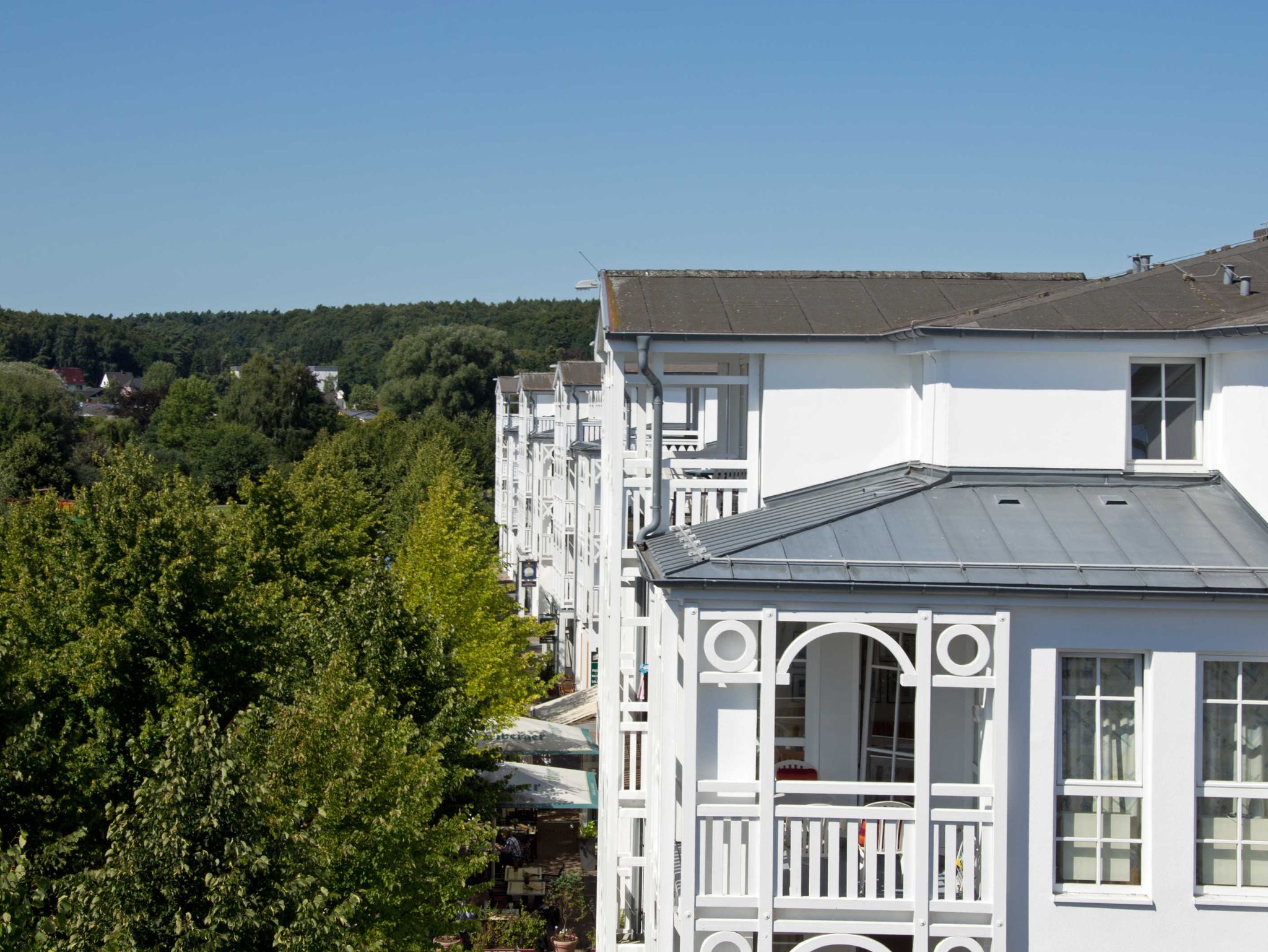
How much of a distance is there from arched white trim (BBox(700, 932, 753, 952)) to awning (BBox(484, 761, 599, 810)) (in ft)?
44.8

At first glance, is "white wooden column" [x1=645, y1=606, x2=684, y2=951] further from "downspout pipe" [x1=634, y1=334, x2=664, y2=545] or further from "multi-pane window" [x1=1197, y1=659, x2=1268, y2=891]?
"multi-pane window" [x1=1197, y1=659, x2=1268, y2=891]

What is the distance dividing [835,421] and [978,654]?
3.73 meters

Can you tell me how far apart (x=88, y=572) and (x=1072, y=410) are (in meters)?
15.1

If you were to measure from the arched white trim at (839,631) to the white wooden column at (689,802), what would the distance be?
2.21 ft

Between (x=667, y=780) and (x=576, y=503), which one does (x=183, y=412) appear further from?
(x=667, y=780)

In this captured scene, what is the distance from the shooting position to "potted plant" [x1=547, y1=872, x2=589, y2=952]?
2303 centimetres

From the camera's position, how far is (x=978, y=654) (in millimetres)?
9820

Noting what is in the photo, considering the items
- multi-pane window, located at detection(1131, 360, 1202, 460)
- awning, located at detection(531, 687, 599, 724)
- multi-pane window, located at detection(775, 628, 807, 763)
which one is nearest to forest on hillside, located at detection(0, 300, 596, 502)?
awning, located at detection(531, 687, 599, 724)

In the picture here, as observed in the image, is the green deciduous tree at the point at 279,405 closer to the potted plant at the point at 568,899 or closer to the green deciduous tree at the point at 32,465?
the green deciduous tree at the point at 32,465

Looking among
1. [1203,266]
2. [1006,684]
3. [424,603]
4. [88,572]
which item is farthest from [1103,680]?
[424,603]

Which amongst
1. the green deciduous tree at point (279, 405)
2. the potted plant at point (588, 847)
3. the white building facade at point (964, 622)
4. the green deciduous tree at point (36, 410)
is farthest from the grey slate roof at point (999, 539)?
the green deciduous tree at point (279, 405)

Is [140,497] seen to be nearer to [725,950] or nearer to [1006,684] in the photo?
[725,950]

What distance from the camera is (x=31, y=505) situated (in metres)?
31.6

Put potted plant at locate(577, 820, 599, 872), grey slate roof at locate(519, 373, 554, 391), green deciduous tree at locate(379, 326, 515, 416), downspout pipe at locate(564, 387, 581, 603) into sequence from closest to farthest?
A: potted plant at locate(577, 820, 599, 872)
downspout pipe at locate(564, 387, 581, 603)
grey slate roof at locate(519, 373, 554, 391)
green deciduous tree at locate(379, 326, 515, 416)
